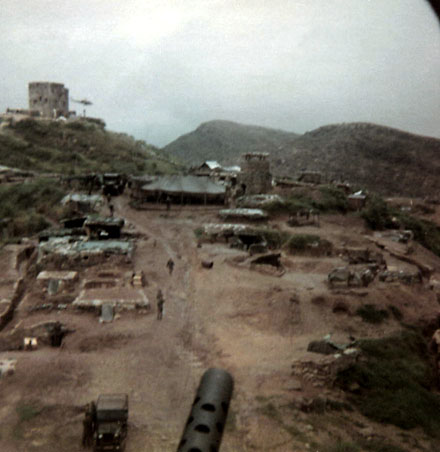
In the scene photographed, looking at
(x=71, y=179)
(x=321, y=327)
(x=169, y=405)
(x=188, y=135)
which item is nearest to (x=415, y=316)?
(x=321, y=327)

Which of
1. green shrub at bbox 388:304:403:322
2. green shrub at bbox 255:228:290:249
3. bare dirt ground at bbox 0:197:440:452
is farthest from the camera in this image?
green shrub at bbox 255:228:290:249

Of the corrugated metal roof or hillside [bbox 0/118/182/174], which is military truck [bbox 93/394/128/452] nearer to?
the corrugated metal roof

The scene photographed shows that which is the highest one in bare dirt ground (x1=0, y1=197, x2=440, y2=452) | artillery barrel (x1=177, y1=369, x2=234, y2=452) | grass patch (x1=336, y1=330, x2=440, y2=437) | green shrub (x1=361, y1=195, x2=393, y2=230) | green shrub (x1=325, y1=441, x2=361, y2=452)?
green shrub (x1=361, y1=195, x2=393, y2=230)

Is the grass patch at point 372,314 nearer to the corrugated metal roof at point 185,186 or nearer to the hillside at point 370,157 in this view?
the hillside at point 370,157

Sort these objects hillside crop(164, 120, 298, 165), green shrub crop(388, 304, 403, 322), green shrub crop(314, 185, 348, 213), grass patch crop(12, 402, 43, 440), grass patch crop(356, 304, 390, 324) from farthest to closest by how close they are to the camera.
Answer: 1. hillside crop(164, 120, 298, 165)
2. green shrub crop(314, 185, 348, 213)
3. green shrub crop(388, 304, 403, 322)
4. grass patch crop(356, 304, 390, 324)
5. grass patch crop(12, 402, 43, 440)

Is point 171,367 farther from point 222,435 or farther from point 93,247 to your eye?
point 93,247

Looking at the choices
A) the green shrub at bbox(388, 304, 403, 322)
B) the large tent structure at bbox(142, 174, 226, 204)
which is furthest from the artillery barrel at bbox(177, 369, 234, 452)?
the large tent structure at bbox(142, 174, 226, 204)

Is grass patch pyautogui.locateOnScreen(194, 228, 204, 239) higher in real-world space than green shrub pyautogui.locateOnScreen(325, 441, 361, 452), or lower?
higher

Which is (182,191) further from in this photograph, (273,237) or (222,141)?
(222,141)
